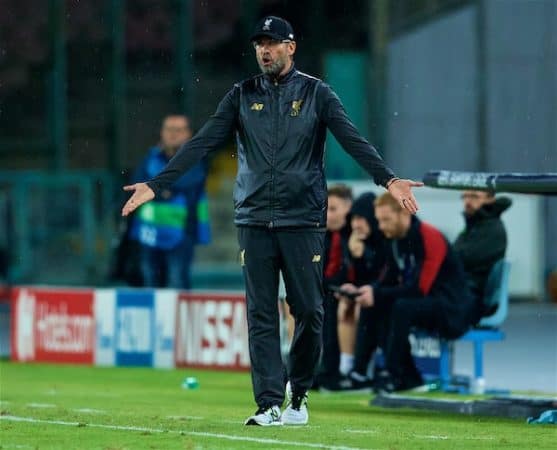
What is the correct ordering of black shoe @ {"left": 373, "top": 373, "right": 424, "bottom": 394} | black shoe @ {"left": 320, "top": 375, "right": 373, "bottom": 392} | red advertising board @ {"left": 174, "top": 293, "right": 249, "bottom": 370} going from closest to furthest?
black shoe @ {"left": 373, "top": 373, "right": 424, "bottom": 394} < black shoe @ {"left": 320, "top": 375, "right": 373, "bottom": 392} < red advertising board @ {"left": 174, "top": 293, "right": 249, "bottom": 370}

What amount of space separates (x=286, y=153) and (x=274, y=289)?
74cm

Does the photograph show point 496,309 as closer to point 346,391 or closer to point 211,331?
point 346,391

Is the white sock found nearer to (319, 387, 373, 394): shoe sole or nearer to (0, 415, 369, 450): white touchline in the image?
(319, 387, 373, 394): shoe sole

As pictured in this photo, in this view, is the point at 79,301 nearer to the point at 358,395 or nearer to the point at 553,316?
the point at 358,395

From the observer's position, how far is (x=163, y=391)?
553 inches

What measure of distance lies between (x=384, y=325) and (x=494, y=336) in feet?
2.66

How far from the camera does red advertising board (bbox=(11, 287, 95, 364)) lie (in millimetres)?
17281

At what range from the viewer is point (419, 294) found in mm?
13367

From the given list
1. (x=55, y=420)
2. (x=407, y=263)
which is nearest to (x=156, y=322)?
(x=407, y=263)

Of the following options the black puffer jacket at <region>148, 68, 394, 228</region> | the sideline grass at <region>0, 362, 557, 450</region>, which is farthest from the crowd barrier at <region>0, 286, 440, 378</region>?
the black puffer jacket at <region>148, 68, 394, 228</region>

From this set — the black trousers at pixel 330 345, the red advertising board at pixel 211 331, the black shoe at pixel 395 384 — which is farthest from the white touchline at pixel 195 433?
the red advertising board at pixel 211 331

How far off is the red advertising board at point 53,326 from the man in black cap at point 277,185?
23.9 ft

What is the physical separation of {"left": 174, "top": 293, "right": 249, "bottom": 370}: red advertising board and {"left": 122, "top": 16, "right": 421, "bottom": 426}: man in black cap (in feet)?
19.7

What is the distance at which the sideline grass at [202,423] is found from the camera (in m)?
9.16
